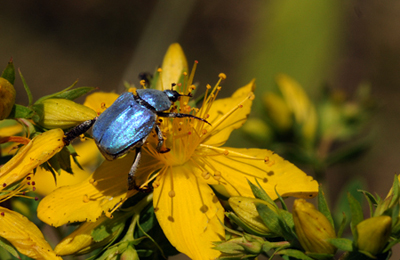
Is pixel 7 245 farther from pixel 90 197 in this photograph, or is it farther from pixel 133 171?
pixel 133 171

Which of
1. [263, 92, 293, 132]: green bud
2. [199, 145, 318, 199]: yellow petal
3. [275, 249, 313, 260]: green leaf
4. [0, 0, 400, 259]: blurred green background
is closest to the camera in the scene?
[275, 249, 313, 260]: green leaf

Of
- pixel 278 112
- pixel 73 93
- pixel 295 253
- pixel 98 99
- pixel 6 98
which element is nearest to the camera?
pixel 295 253

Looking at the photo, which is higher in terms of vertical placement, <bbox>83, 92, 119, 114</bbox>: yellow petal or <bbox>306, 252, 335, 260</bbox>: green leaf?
<bbox>306, 252, 335, 260</bbox>: green leaf

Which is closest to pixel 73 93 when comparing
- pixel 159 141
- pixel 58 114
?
pixel 58 114

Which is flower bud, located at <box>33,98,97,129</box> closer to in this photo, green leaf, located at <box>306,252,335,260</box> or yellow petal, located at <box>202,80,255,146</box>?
yellow petal, located at <box>202,80,255,146</box>

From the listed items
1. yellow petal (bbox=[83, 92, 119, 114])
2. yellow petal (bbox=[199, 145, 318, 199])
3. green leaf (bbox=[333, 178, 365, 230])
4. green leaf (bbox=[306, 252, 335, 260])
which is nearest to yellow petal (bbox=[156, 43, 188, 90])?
yellow petal (bbox=[83, 92, 119, 114])

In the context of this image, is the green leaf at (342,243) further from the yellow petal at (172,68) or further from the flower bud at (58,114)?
the yellow petal at (172,68)

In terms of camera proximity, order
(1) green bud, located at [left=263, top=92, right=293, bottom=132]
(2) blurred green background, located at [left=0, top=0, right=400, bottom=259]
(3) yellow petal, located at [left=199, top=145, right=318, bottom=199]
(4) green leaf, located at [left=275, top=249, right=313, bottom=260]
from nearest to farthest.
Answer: (4) green leaf, located at [left=275, top=249, right=313, bottom=260] < (3) yellow petal, located at [left=199, top=145, right=318, bottom=199] < (1) green bud, located at [left=263, top=92, right=293, bottom=132] < (2) blurred green background, located at [left=0, top=0, right=400, bottom=259]
